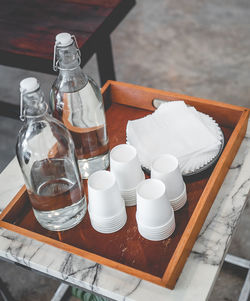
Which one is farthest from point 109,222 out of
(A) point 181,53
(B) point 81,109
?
(A) point 181,53

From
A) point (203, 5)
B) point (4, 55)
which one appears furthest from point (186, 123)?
point (203, 5)

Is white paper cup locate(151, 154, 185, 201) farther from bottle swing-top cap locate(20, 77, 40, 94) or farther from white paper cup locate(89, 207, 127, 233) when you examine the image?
bottle swing-top cap locate(20, 77, 40, 94)

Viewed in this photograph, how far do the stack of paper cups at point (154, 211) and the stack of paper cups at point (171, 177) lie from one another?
3cm

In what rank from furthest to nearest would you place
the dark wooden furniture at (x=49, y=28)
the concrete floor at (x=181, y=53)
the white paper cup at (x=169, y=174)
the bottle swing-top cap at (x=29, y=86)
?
the concrete floor at (x=181, y=53) < the dark wooden furniture at (x=49, y=28) < the white paper cup at (x=169, y=174) < the bottle swing-top cap at (x=29, y=86)

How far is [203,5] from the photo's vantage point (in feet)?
8.57

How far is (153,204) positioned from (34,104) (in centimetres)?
26

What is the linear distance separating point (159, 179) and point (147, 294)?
0.20m

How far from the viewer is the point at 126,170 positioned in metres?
0.85

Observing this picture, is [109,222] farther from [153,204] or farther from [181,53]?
[181,53]

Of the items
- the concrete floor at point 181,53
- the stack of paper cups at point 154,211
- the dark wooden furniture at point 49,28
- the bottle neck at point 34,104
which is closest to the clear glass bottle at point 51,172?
the bottle neck at point 34,104

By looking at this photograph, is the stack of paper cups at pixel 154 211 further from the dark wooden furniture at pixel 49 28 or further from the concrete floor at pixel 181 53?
the concrete floor at pixel 181 53

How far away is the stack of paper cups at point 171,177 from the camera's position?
829 millimetres

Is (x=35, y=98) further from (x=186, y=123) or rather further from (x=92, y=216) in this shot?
(x=186, y=123)

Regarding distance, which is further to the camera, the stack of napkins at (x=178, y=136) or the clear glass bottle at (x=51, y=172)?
the stack of napkins at (x=178, y=136)
